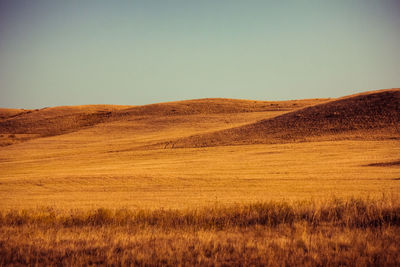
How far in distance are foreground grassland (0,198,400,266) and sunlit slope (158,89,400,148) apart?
3293 cm

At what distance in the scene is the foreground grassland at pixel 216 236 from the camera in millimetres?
6016

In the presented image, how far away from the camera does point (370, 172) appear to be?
19141 millimetres

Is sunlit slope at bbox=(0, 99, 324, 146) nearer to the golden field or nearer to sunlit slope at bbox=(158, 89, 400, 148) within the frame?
sunlit slope at bbox=(158, 89, 400, 148)

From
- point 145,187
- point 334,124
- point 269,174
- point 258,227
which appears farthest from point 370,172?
point 334,124

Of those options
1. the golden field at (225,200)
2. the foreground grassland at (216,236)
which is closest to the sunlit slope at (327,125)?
the golden field at (225,200)

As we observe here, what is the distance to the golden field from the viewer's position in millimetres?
6312

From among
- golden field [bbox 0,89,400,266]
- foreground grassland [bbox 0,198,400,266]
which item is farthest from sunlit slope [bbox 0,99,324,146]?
foreground grassland [bbox 0,198,400,266]

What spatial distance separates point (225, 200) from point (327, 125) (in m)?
36.0

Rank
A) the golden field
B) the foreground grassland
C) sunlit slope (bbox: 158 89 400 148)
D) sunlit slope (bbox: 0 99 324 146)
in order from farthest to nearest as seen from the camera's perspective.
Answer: sunlit slope (bbox: 0 99 324 146)
sunlit slope (bbox: 158 89 400 148)
the golden field
the foreground grassland

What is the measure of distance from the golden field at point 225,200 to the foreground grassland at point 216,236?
0.03 m

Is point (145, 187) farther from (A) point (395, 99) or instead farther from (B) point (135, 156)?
(A) point (395, 99)

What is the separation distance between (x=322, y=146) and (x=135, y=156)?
1838cm

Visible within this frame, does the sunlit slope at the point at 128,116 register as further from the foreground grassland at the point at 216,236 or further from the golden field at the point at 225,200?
the foreground grassland at the point at 216,236

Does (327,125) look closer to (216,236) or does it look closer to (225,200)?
(225,200)
